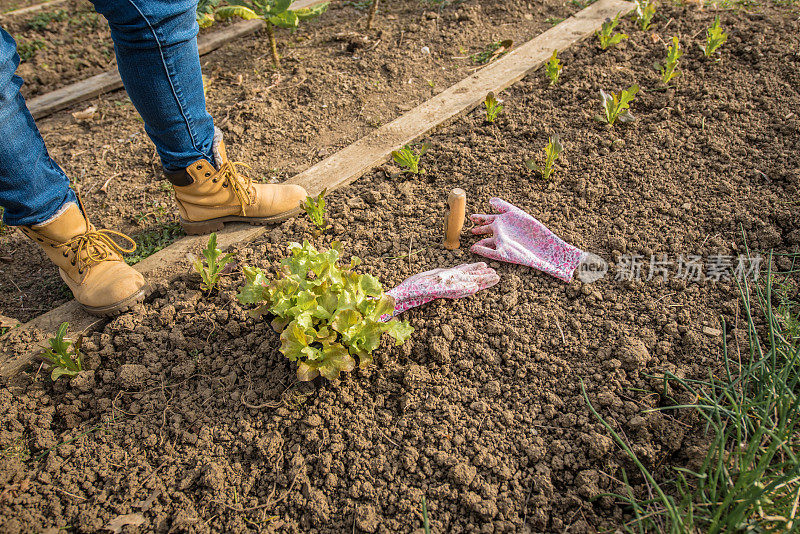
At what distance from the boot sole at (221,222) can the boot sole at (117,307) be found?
1.42ft

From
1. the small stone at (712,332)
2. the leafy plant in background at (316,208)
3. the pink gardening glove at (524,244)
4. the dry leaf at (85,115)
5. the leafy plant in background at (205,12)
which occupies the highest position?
the leafy plant in background at (205,12)

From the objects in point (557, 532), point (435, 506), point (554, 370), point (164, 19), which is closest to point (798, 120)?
point (554, 370)

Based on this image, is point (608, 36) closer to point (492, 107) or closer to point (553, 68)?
point (553, 68)

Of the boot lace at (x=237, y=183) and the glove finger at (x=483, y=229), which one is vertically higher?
the boot lace at (x=237, y=183)

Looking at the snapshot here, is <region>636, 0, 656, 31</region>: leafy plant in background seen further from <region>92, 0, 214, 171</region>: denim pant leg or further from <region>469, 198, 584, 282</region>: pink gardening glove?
<region>92, 0, 214, 171</region>: denim pant leg

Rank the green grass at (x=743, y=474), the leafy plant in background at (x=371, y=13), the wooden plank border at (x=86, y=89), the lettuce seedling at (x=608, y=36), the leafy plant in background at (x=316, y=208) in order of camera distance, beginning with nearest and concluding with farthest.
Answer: the green grass at (x=743, y=474) < the leafy plant in background at (x=316, y=208) < the wooden plank border at (x=86, y=89) < the lettuce seedling at (x=608, y=36) < the leafy plant in background at (x=371, y=13)

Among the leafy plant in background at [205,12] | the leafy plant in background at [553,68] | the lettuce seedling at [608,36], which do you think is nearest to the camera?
the leafy plant in background at [205,12]

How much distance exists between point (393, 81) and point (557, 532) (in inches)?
114

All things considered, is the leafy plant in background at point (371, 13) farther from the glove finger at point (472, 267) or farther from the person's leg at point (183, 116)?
the glove finger at point (472, 267)

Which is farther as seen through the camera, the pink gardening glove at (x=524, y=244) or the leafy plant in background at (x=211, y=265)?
the pink gardening glove at (x=524, y=244)

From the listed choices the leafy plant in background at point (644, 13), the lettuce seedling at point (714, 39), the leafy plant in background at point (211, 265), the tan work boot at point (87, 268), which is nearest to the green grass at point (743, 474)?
the leafy plant in background at point (211, 265)

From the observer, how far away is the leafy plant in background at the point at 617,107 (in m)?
2.94

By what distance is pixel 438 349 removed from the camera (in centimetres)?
203

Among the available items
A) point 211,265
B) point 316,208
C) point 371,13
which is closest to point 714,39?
point 371,13
